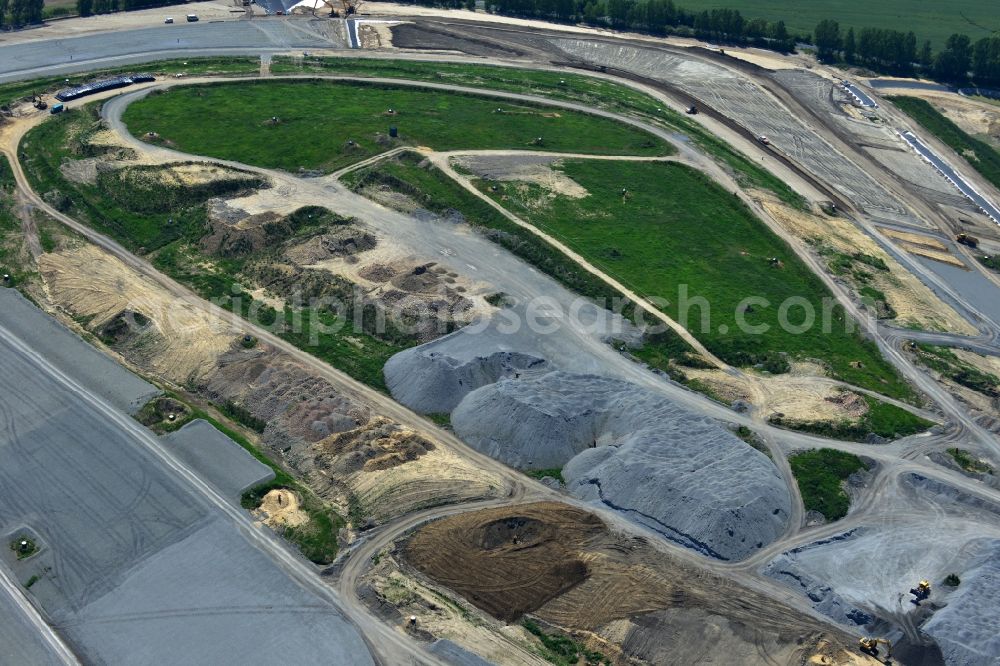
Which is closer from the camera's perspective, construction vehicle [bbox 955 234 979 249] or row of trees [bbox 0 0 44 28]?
construction vehicle [bbox 955 234 979 249]

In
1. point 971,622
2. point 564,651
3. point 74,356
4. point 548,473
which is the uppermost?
point 74,356

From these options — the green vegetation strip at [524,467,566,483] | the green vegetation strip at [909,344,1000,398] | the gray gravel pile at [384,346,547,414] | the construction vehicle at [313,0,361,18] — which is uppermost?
the construction vehicle at [313,0,361,18]

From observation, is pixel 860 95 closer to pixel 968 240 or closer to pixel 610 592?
pixel 968 240

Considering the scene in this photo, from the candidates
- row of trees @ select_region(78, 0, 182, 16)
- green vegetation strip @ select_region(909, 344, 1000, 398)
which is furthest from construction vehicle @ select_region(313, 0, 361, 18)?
green vegetation strip @ select_region(909, 344, 1000, 398)

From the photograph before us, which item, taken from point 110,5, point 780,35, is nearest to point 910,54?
point 780,35

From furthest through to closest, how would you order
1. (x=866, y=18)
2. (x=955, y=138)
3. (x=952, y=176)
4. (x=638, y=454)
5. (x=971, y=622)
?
(x=866, y=18)
(x=955, y=138)
(x=952, y=176)
(x=638, y=454)
(x=971, y=622)

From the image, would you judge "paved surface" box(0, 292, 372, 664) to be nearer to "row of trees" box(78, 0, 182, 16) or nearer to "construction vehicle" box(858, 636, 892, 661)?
"construction vehicle" box(858, 636, 892, 661)

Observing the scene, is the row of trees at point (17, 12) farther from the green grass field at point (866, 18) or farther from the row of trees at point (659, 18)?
the green grass field at point (866, 18)
